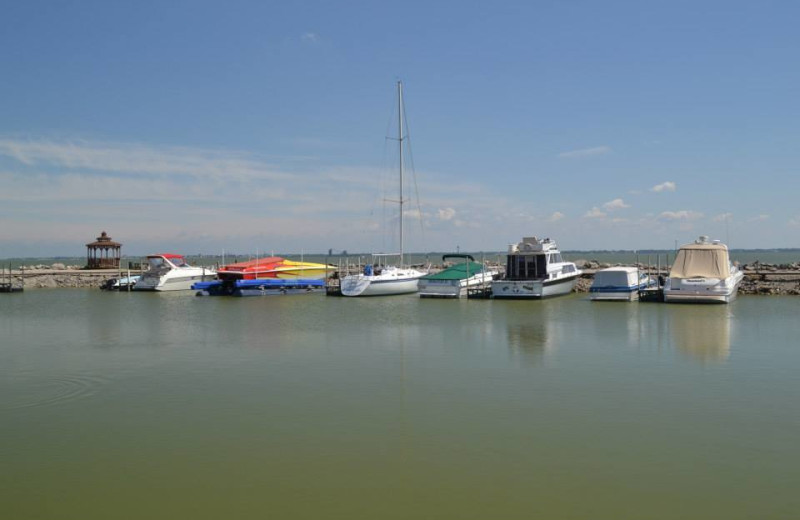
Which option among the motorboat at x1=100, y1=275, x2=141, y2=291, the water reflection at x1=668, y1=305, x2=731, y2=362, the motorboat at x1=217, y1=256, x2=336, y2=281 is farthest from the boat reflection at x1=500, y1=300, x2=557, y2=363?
the motorboat at x1=100, y1=275, x2=141, y2=291

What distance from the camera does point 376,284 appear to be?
143 ft

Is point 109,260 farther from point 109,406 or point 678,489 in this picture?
point 678,489

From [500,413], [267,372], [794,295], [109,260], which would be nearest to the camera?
[500,413]

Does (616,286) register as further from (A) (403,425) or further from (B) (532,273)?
(A) (403,425)

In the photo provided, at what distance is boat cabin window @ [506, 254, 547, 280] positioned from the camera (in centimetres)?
4050

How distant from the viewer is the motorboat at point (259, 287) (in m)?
46.6

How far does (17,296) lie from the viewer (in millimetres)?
47219

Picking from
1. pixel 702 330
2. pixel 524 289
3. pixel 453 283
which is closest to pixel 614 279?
pixel 524 289

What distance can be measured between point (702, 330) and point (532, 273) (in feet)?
52.5

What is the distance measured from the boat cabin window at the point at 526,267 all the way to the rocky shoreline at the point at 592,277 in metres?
6.75

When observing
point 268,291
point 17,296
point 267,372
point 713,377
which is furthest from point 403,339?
point 17,296

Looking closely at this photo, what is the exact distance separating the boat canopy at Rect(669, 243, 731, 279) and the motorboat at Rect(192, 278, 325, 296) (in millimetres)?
24736

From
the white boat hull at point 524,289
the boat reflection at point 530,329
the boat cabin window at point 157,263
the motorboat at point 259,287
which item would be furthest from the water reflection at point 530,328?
the boat cabin window at point 157,263

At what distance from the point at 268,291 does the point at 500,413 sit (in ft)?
117
